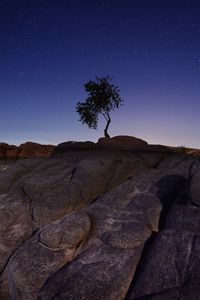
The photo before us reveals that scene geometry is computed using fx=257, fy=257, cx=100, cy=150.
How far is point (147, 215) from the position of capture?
9.67 meters

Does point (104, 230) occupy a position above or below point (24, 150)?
below

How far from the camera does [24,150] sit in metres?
39.3

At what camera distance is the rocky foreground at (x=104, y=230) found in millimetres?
6980

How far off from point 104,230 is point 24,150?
106ft

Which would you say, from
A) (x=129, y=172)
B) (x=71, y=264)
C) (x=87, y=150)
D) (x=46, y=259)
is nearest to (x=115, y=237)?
(x=71, y=264)

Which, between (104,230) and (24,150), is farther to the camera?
(24,150)

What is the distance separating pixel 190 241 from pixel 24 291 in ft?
17.1

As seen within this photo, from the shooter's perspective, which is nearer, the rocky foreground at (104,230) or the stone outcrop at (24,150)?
the rocky foreground at (104,230)

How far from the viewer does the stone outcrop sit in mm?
38031

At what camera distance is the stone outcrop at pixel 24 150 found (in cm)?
3803

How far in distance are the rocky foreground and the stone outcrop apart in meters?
23.8

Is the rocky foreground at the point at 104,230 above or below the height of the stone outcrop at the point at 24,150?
below

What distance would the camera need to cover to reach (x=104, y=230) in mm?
9281

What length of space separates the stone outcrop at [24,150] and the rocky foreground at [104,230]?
2376 cm
